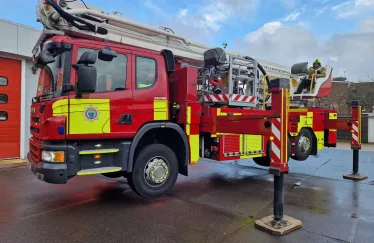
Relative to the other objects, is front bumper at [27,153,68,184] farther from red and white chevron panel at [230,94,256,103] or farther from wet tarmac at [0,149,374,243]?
red and white chevron panel at [230,94,256,103]

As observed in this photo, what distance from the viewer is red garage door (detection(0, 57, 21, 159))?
9.15 m

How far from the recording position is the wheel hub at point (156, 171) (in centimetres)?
497

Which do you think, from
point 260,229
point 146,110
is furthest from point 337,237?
point 146,110

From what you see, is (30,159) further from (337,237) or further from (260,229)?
(337,237)

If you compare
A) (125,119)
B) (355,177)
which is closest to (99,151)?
(125,119)

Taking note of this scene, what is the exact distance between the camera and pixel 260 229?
4004mm

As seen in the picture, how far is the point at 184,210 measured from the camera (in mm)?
4738

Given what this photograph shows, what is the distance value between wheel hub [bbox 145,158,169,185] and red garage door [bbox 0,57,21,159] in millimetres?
Answer: 6489

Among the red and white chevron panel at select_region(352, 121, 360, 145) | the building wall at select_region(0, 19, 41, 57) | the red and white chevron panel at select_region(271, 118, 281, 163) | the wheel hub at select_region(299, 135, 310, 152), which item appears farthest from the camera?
the building wall at select_region(0, 19, 41, 57)

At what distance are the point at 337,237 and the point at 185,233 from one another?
6.33 ft

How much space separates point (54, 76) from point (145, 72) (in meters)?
1.43

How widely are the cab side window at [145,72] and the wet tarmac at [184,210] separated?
2035 millimetres

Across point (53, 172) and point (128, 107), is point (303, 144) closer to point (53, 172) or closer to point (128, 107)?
point (128, 107)

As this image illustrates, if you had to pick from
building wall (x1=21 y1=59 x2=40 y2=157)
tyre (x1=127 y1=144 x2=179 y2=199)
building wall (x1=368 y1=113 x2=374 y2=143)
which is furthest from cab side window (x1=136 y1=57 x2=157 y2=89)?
building wall (x1=368 y1=113 x2=374 y2=143)
